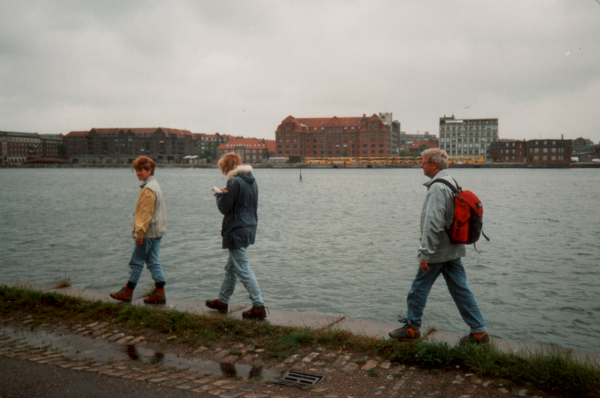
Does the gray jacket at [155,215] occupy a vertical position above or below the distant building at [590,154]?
below

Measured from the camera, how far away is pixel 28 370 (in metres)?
4.61

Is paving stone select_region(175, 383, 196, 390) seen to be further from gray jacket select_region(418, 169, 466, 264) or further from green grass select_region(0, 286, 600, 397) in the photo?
gray jacket select_region(418, 169, 466, 264)

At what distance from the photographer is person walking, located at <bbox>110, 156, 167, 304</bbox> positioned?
264 inches

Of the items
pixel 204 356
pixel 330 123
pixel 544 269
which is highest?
pixel 330 123

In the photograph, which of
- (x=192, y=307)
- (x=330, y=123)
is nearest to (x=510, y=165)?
(x=330, y=123)

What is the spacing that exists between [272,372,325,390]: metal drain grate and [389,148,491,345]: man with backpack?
1242 mm

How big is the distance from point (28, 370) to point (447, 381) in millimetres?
3935

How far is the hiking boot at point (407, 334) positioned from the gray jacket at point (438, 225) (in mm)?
824

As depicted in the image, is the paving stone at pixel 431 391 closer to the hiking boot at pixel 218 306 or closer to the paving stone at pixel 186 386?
the paving stone at pixel 186 386

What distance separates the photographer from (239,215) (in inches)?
240

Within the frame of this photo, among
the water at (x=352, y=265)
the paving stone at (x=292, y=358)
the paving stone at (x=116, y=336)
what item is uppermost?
the paving stone at (x=292, y=358)

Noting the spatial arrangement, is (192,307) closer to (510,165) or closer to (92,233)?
(92,233)

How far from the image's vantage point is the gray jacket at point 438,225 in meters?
4.96

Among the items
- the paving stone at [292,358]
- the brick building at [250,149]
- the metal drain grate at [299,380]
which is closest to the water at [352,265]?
the paving stone at [292,358]
